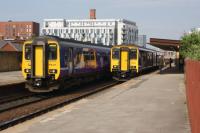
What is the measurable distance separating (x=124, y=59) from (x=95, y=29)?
11179cm

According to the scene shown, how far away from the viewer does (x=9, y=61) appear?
4391 centimetres

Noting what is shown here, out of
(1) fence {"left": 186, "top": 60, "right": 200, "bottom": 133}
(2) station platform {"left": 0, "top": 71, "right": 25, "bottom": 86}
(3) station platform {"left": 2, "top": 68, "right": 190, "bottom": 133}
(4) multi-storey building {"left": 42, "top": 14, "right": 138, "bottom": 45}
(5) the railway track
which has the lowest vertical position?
(5) the railway track

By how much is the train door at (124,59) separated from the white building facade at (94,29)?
9853 cm

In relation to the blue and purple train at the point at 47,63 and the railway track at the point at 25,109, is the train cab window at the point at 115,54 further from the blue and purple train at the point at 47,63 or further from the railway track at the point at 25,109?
the railway track at the point at 25,109

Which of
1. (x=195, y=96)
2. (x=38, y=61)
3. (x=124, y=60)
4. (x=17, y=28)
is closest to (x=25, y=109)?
(x=38, y=61)

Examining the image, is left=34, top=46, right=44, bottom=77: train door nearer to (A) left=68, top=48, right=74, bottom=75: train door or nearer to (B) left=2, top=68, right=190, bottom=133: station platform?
(A) left=68, top=48, right=74, bottom=75: train door

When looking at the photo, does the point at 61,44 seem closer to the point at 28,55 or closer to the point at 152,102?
the point at 28,55

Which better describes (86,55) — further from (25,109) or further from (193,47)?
(193,47)

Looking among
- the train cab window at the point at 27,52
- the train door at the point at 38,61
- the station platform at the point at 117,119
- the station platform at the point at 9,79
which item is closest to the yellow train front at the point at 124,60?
the station platform at the point at 9,79

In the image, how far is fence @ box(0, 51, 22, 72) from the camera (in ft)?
138

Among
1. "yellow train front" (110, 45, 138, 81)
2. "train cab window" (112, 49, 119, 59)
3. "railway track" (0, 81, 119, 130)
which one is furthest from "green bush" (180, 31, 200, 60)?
"railway track" (0, 81, 119, 130)

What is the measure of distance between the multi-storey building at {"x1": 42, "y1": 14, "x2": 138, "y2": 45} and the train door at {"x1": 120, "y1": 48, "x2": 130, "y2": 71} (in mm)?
98527

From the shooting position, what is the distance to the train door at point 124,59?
3331 cm

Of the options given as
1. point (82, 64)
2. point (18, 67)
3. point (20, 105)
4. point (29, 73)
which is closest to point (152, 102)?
point (20, 105)
